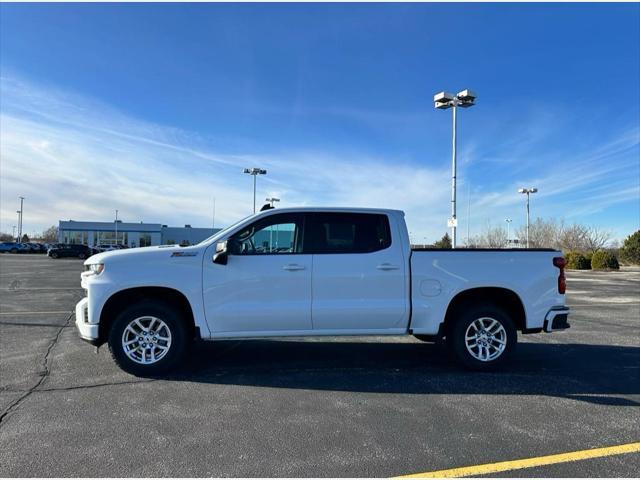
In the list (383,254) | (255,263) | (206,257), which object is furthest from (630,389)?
(206,257)

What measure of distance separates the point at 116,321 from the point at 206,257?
1.24m

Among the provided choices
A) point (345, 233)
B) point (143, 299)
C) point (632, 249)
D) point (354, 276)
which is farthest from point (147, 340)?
point (632, 249)

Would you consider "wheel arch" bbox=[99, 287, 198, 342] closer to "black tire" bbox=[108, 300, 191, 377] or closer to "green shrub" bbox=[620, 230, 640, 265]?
"black tire" bbox=[108, 300, 191, 377]

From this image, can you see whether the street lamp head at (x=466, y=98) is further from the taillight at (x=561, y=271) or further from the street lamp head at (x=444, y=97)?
the taillight at (x=561, y=271)

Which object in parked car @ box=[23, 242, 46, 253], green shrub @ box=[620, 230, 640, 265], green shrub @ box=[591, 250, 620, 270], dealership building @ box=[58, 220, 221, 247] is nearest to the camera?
green shrub @ box=[591, 250, 620, 270]

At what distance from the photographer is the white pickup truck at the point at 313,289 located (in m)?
5.27

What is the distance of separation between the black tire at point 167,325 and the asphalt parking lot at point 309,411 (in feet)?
0.52

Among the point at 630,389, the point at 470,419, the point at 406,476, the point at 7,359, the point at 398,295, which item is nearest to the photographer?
the point at 406,476

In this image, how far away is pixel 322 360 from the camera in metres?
6.18

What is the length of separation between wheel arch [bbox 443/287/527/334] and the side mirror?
9.29ft

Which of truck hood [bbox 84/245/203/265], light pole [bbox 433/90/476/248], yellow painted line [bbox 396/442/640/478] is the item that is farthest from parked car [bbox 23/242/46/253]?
yellow painted line [bbox 396/442/640/478]

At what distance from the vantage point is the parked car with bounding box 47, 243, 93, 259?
1850 inches

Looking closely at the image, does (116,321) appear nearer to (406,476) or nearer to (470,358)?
(406,476)

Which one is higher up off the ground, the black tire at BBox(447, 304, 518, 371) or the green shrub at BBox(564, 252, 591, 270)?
the green shrub at BBox(564, 252, 591, 270)
